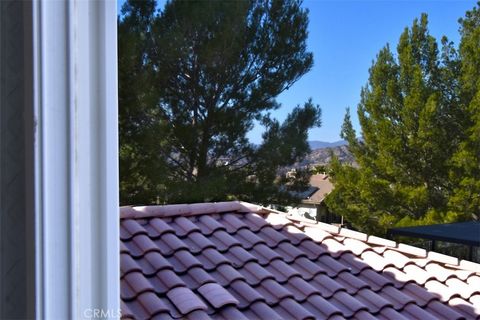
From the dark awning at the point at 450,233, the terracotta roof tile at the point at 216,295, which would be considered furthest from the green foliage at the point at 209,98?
the terracotta roof tile at the point at 216,295

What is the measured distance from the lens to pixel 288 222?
104 inches

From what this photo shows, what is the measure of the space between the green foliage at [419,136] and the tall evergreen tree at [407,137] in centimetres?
2

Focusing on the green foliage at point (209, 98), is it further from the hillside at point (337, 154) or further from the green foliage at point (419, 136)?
the hillside at point (337, 154)

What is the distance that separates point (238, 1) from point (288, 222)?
205 inches

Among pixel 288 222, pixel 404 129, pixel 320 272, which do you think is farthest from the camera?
pixel 404 129

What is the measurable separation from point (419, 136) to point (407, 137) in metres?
0.35

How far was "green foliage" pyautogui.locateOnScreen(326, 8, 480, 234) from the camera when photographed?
890cm

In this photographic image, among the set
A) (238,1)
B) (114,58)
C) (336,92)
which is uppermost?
(238,1)

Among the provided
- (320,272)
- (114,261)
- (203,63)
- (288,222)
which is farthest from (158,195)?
(114,261)

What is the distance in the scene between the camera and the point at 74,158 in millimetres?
427

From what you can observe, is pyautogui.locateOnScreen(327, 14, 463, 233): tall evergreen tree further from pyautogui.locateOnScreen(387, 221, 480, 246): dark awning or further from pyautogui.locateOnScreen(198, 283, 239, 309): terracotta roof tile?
pyautogui.locateOnScreen(198, 283, 239, 309): terracotta roof tile

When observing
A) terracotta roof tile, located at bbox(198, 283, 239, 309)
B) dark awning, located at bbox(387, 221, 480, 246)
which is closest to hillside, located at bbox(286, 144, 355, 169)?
dark awning, located at bbox(387, 221, 480, 246)

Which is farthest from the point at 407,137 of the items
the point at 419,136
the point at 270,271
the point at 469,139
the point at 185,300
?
the point at 185,300

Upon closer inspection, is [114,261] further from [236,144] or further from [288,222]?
[236,144]
